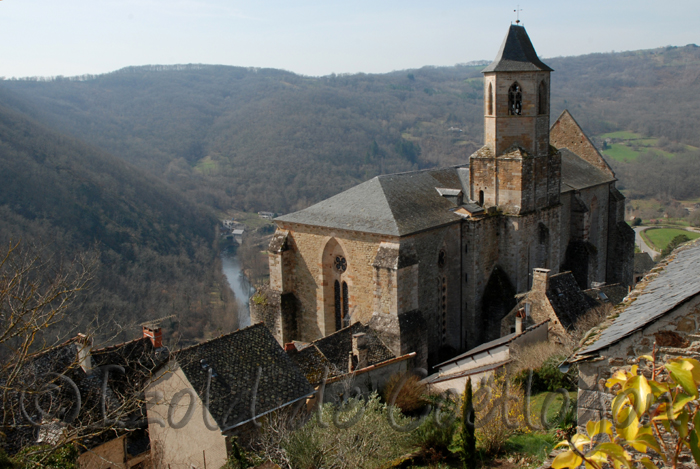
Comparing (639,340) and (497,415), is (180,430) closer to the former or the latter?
(497,415)

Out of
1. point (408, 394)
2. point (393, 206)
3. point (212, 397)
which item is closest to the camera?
point (212, 397)

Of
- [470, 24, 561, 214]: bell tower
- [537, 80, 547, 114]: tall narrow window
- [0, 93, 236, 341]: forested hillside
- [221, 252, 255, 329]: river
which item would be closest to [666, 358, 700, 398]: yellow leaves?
[470, 24, 561, 214]: bell tower

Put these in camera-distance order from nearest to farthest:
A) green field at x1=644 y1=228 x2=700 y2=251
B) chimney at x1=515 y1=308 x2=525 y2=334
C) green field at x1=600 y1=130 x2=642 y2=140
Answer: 1. chimney at x1=515 y1=308 x2=525 y2=334
2. green field at x1=644 y1=228 x2=700 y2=251
3. green field at x1=600 y1=130 x2=642 y2=140

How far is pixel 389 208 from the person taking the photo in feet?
70.6

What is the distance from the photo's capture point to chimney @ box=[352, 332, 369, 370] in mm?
19172

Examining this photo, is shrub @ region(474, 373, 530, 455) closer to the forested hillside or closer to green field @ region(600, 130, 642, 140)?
the forested hillside

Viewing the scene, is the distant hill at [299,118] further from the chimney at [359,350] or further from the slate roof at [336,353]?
the chimney at [359,350]

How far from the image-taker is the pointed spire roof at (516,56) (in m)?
23.3

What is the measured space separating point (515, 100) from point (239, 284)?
50.4 m

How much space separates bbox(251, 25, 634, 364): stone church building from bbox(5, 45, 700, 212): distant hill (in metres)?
64.0

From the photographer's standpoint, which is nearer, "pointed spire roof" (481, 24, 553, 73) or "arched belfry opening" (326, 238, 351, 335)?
"arched belfry opening" (326, 238, 351, 335)

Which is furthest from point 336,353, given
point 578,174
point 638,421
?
Result: point 578,174

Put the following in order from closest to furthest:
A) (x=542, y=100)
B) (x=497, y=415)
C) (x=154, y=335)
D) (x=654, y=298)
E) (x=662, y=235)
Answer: (x=654, y=298) → (x=497, y=415) → (x=154, y=335) → (x=542, y=100) → (x=662, y=235)

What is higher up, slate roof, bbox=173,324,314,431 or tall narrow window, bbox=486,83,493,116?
tall narrow window, bbox=486,83,493,116
